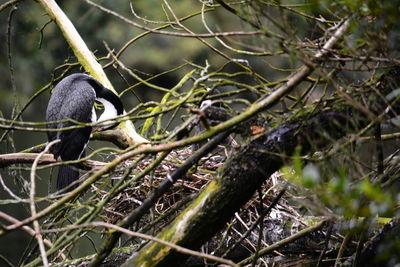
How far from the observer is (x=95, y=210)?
1.50 meters

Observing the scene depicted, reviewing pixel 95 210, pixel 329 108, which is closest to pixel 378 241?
pixel 329 108

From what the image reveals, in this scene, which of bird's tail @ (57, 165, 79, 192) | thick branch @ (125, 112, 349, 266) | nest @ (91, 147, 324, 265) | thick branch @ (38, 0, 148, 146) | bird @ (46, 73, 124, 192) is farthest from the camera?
thick branch @ (38, 0, 148, 146)

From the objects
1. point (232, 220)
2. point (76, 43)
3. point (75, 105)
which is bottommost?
point (232, 220)

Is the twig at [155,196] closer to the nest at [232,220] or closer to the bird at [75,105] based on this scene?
the nest at [232,220]

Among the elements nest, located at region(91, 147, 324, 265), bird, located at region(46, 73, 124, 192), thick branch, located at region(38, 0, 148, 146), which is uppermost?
thick branch, located at region(38, 0, 148, 146)

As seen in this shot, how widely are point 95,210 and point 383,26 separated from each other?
84 cm

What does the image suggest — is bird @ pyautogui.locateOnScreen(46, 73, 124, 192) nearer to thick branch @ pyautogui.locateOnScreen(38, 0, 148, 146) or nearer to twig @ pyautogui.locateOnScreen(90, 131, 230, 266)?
thick branch @ pyautogui.locateOnScreen(38, 0, 148, 146)

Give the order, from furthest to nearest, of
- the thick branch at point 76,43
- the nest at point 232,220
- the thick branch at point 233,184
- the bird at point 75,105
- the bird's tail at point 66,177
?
1. the thick branch at point 76,43
2. the bird at point 75,105
3. the bird's tail at point 66,177
4. the nest at point 232,220
5. the thick branch at point 233,184

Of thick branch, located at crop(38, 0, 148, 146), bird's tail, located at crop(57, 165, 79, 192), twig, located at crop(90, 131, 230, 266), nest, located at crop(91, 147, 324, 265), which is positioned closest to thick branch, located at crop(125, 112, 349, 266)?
twig, located at crop(90, 131, 230, 266)

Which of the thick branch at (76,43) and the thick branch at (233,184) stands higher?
the thick branch at (76,43)

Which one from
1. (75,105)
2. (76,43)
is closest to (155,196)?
(75,105)

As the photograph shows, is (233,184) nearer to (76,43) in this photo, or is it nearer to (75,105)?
(75,105)

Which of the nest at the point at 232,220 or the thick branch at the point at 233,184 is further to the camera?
the nest at the point at 232,220

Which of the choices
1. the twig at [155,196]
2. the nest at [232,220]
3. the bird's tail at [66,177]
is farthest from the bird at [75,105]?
the twig at [155,196]
